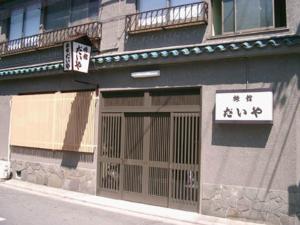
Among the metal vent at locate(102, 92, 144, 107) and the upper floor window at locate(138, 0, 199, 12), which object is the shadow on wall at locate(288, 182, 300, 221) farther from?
the upper floor window at locate(138, 0, 199, 12)

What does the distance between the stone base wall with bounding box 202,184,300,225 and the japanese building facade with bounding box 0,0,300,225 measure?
25 millimetres

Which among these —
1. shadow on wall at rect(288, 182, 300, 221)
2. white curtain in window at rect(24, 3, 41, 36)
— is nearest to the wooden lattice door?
shadow on wall at rect(288, 182, 300, 221)

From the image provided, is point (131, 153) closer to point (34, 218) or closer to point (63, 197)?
point (63, 197)

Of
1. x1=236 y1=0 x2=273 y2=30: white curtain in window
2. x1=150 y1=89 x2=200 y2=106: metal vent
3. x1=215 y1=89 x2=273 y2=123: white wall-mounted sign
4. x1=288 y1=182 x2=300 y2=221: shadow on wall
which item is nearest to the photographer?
x1=288 y1=182 x2=300 y2=221: shadow on wall

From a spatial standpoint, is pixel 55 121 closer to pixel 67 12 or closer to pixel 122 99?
pixel 122 99

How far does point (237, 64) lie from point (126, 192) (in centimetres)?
505

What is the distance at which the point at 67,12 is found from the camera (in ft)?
49.7

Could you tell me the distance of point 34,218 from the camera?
9.64 meters

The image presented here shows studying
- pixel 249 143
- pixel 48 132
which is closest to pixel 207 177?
pixel 249 143

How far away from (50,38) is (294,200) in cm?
1069

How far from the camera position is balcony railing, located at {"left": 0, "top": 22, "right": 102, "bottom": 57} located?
13716mm

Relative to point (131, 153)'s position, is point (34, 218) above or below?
below

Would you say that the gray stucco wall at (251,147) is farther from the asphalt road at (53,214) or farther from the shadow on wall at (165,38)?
the asphalt road at (53,214)

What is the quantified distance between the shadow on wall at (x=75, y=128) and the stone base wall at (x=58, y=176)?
0.33m
